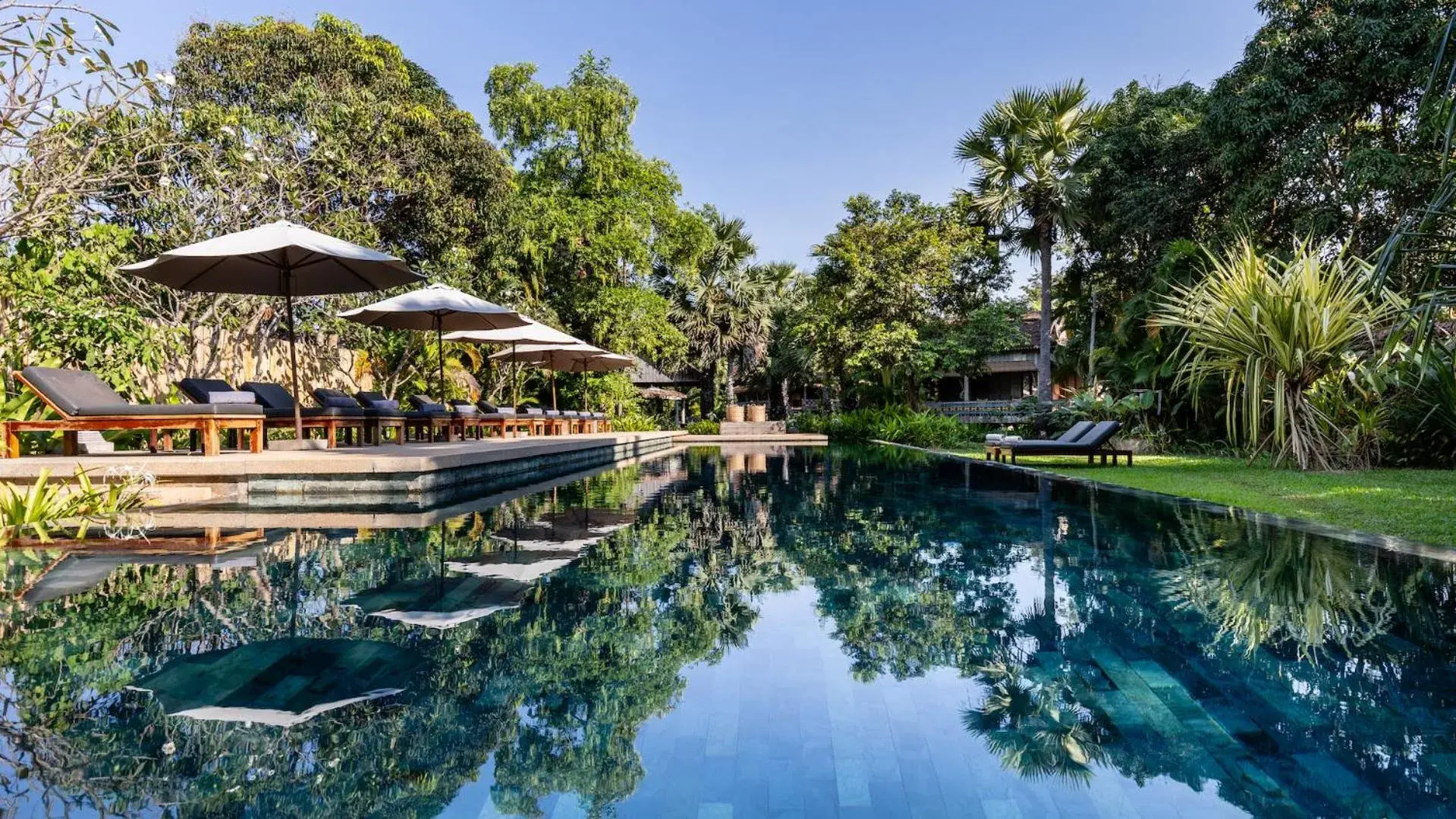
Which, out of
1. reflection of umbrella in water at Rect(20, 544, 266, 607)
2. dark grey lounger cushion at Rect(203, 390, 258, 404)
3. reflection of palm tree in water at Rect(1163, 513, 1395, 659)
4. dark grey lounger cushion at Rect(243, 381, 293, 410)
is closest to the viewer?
reflection of palm tree in water at Rect(1163, 513, 1395, 659)

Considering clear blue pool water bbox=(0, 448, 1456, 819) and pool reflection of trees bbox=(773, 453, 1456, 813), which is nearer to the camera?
clear blue pool water bbox=(0, 448, 1456, 819)

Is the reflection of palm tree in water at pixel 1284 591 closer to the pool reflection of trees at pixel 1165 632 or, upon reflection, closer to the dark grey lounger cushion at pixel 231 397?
the pool reflection of trees at pixel 1165 632

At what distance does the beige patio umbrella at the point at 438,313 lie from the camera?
→ 10.6m

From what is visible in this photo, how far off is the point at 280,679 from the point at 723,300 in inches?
1162

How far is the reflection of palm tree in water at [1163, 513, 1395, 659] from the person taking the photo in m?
3.04

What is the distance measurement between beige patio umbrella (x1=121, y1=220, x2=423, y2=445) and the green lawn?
8.77 metres

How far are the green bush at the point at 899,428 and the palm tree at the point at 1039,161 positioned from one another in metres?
2.36

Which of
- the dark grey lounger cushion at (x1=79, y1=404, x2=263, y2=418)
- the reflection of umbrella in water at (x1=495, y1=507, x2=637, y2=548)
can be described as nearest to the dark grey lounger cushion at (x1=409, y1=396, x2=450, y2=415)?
the dark grey lounger cushion at (x1=79, y1=404, x2=263, y2=418)

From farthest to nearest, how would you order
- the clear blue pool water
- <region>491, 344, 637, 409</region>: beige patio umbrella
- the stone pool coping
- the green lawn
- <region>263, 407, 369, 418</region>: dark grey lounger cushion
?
<region>491, 344, 637, 409</region>: beige patio umbrella
<region>263, 407, 369, 418</region>: dark grey lounger cushion
the green lawn
the stone pool coping
the clear blue pool water

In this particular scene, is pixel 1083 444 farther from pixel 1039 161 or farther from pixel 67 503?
pixel 67 503

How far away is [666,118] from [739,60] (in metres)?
6.09

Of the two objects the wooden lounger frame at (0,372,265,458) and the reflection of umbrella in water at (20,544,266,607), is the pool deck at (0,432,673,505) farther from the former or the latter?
the reflection of umbrella in water at (20,544,266,607)

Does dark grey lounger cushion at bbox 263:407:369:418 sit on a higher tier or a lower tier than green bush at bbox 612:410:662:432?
higher

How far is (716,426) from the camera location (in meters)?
27.0
